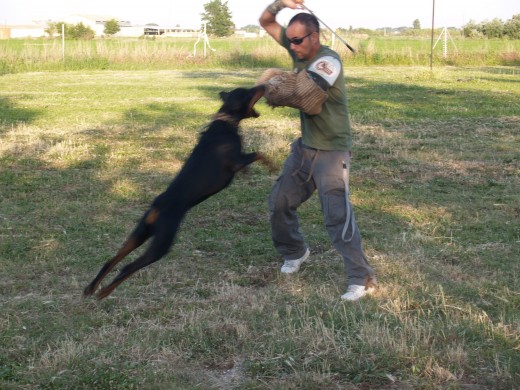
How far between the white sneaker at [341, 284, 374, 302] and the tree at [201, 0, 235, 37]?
60389mm

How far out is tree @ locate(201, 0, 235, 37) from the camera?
64688 millimetres

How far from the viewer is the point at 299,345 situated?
14.4 ft

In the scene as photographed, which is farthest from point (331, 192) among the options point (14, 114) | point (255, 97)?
point (14, 114)

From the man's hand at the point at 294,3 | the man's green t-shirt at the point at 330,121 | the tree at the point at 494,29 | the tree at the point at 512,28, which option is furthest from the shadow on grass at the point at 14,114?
the tree at the point at 494,29

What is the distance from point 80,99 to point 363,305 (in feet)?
50.0

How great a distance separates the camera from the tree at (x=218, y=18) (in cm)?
6469

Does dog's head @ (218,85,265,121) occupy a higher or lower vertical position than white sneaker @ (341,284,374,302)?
higher

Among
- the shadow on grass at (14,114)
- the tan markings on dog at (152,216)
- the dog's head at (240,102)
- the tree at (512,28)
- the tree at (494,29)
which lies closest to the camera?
the tan markings on dog at (152,216)

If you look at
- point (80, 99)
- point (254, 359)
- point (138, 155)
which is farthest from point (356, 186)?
point (80, 99)

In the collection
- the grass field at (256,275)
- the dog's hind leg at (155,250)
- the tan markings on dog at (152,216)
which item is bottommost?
the grass field at (256,275)

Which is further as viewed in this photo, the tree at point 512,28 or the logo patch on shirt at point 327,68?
the tree at point 512,28

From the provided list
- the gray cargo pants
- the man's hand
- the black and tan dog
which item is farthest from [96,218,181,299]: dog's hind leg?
the man's hand

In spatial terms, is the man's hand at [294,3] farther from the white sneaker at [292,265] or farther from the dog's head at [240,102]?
the white sneaker at [292,265]

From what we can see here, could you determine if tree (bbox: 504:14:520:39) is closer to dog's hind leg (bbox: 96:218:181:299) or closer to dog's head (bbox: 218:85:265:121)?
dog's head (bbox: 218:85:265:121)
